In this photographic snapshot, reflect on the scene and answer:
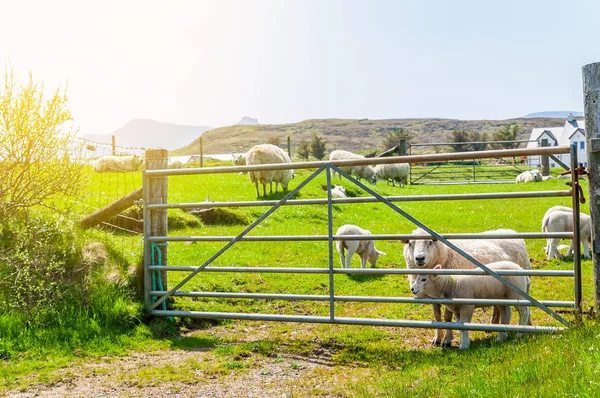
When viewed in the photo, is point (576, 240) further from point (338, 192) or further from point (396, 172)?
point (396, 172)

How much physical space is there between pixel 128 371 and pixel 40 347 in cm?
133

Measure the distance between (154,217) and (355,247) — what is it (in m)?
3.92

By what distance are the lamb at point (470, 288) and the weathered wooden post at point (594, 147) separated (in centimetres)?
81

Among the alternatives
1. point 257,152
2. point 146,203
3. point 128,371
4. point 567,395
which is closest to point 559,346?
point 567,395

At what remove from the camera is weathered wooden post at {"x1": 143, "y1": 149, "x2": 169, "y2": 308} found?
7926 mm

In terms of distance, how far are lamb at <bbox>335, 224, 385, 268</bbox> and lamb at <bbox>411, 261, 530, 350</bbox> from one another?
12.1ft

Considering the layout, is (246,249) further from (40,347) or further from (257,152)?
(257,152)

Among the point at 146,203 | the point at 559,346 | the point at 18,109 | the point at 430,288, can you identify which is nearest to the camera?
the point at 559,346

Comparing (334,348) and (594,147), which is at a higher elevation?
(594,147)

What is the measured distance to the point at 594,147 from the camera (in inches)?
241

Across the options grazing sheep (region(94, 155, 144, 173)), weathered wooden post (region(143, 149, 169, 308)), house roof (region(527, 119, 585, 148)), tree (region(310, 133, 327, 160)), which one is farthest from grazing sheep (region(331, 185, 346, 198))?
tree (region(310, 133, 327, 160))

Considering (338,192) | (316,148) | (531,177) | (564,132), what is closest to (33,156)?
(338,192)

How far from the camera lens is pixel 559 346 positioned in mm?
5090

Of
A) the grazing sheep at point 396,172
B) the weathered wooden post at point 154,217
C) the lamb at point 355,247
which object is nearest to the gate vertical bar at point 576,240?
the lamb at point 355,247
